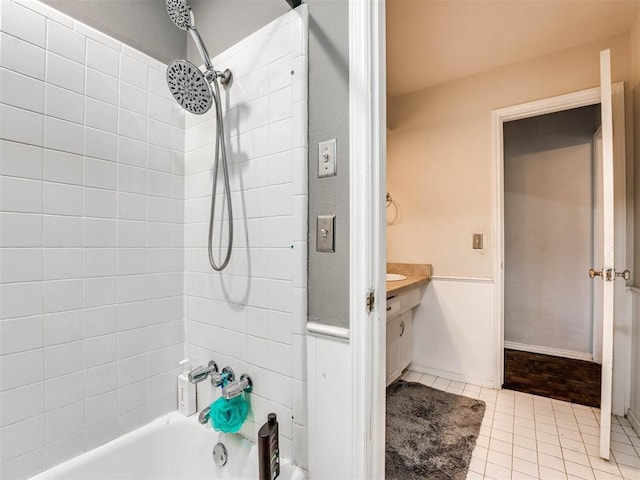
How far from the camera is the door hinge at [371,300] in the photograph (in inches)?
33.7

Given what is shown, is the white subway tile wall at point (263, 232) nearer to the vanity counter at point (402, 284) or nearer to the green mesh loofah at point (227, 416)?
the green mesh loofah at point (227, 416)

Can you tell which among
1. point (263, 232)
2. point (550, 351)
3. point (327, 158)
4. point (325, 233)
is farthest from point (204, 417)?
point (550, 351)

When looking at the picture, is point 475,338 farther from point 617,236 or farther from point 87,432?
point 87,432

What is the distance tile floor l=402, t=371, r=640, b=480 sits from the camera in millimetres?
1434

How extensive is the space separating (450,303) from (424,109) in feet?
5.72

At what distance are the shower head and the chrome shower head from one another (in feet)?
0.51

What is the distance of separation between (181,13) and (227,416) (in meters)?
1.46

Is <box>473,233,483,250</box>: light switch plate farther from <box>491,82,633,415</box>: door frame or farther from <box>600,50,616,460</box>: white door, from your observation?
<box>600,50,616,460</box>: white door

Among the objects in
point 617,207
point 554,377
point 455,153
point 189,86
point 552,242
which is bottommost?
point 554,377

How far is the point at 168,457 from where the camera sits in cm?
121

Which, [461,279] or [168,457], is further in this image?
[461,279]

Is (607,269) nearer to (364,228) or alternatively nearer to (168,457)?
(364,228)

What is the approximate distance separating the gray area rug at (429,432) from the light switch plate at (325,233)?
1.24 metres

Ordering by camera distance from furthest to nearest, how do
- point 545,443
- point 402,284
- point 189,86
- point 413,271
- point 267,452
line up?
point 413,271, point 402,284, point 545,443, point 189,86, point 267,452
